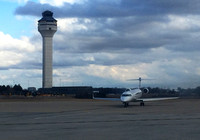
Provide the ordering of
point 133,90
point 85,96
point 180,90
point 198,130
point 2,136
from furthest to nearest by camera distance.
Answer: point 85,96 → point 180,90 → point 133,90 → point 198,130 → point 2,136

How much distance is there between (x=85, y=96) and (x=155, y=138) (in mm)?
107559

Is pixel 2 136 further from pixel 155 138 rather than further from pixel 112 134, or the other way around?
pixel 155 138

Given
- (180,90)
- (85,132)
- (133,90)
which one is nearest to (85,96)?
(180,90)

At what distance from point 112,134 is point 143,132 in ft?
6.90

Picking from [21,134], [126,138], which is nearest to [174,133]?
[126,138]

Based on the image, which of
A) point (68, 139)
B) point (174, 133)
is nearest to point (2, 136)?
point (68, 139)

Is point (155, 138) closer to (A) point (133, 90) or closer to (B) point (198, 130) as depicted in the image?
(B) point (198, 130)

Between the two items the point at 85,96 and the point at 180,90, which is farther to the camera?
the point at 85,96

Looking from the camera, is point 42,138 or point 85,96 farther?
point 85,96

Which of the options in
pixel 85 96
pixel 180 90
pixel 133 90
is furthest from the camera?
pixel 85 96

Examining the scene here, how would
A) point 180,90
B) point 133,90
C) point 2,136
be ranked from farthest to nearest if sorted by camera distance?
point 180,90, point 133,90, point 2,136

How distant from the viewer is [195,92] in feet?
366

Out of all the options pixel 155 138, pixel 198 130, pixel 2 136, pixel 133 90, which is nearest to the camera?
pixel 155 138

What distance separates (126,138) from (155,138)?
62.2 inches
